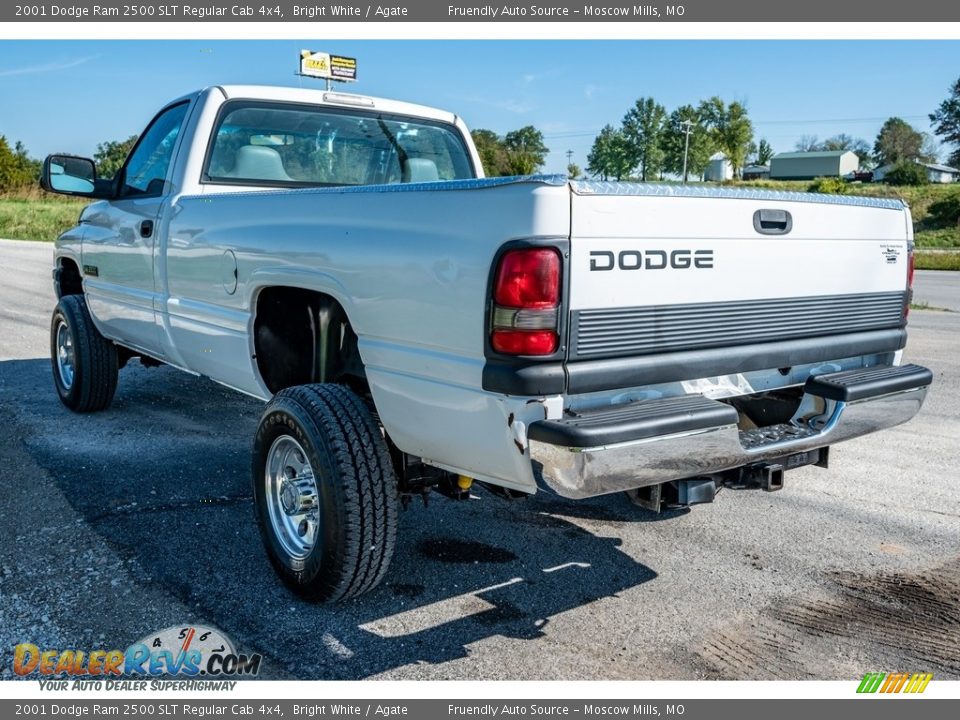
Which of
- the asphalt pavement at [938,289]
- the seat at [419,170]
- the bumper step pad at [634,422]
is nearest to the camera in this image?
the bumper step pad at [634,422]

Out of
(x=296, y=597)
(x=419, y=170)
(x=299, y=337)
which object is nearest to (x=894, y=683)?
(x=296, y=597)

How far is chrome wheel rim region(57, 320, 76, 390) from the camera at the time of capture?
621 cm

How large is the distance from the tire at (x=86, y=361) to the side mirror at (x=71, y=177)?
40.2 inches

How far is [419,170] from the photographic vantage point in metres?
5.32

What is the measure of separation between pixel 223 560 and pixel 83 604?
0.59 m

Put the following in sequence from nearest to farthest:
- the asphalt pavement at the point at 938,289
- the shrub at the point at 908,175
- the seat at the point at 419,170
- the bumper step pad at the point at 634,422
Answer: the bumper step pad at the point at 634,422 → the seat at the point at 419,170 → the asphalt pavement at the point at 938,289 → the shrub at the point at 908,175

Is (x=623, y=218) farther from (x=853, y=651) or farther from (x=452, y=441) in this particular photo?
(x=853, y=651)

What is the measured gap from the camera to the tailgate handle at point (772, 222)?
3.03 m

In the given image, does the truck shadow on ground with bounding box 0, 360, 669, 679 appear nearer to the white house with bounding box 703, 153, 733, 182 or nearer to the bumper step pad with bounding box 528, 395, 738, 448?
the bumper step pad with bounding box 528, 395, 738, 448

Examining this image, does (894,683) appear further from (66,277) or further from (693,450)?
(66,277)

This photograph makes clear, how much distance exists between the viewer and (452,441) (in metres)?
2.87

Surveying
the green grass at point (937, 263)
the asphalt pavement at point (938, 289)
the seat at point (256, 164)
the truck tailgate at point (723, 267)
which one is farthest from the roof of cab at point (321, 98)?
the green grass at point (937, 263)

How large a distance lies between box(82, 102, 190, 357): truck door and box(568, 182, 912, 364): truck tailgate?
294 cm

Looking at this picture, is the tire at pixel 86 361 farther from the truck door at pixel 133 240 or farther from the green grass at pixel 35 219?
the green grass at pixel 35 219
